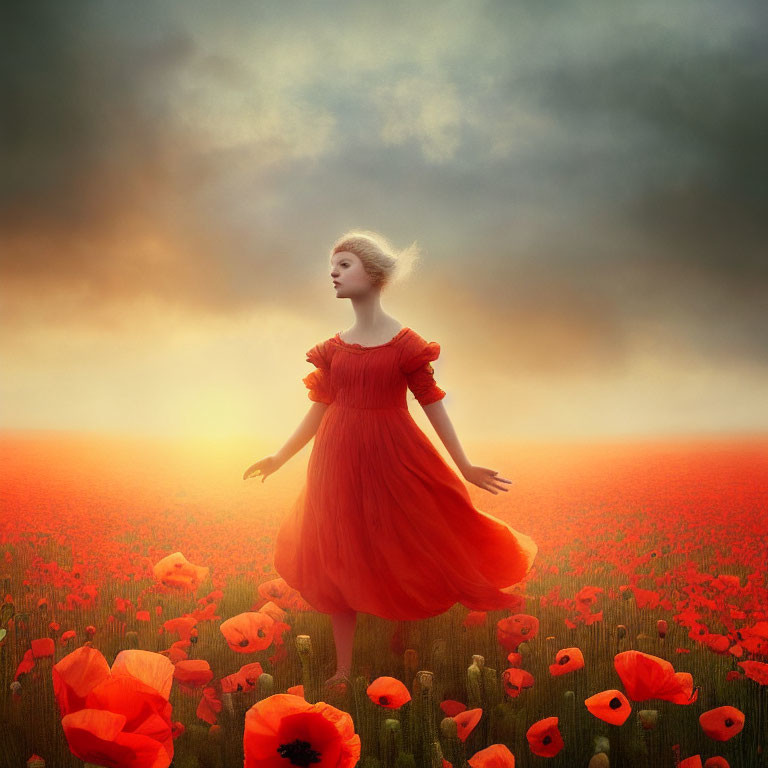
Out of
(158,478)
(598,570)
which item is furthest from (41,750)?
(158,478)

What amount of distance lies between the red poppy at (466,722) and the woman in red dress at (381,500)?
0.86 meters

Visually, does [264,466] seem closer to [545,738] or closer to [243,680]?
[243,680]

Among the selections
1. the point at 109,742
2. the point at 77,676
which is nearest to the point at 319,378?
the point at 77,676

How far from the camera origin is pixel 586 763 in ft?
6.48

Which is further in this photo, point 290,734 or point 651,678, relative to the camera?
point 651,678

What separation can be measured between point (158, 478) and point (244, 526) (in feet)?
5.33

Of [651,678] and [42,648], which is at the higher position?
[651,678]

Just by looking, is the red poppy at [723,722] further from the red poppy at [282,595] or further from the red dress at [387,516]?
the red poppy at [282,595]

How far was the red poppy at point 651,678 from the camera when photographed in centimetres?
173

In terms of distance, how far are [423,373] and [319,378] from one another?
1.84ft

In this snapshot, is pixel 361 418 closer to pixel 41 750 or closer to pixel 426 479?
pixel 426 479

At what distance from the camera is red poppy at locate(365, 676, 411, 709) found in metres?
1.87

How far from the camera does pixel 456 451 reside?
303 cm

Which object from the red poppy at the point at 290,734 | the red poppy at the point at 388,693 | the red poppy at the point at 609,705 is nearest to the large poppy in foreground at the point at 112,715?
the red poppy at the point at 290,734
